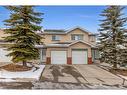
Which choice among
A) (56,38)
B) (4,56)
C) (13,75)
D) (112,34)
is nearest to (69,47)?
(56,38)

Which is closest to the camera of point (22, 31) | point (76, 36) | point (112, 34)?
point (22, 31)

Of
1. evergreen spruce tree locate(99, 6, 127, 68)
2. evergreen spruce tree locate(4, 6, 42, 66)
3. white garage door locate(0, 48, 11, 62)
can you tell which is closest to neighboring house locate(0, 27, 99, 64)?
white garage door locate(0, 48, 11, 62)

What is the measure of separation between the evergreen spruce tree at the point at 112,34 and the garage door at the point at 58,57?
175 inches

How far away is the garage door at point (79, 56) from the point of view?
17.7 metres

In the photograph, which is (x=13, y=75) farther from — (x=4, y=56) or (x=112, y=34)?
(x=112, y=34)

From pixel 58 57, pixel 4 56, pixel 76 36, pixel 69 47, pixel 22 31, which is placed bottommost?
pixel 58 57

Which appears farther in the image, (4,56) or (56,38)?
(56,38)

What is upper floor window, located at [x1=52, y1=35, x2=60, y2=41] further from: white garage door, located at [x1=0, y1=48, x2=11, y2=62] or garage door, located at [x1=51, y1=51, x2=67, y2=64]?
white garage door, located at [x1=0, y1=48, x2=11, y2=62]

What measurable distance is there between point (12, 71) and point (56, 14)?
3725mm

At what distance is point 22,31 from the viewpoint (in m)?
12.8

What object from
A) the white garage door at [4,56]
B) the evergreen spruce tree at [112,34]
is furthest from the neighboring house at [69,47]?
the evergreen spruce tree at [112,34]

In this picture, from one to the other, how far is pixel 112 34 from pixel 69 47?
203 inches

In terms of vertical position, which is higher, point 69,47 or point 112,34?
point 112,34
